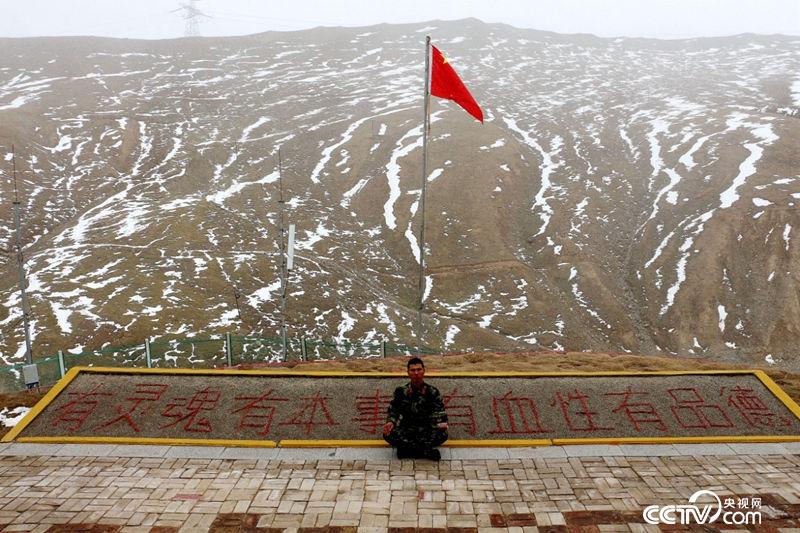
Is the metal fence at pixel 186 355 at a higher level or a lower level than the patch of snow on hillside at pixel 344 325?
higher

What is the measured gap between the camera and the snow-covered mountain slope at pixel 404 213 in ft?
141

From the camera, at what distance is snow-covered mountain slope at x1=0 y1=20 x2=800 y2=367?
1692 inches

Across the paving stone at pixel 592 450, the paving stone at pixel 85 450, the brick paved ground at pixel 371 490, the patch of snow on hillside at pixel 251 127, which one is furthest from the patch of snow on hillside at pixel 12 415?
the patch of snow on hillside at pixel 251 127

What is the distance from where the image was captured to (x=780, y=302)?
4472 cm

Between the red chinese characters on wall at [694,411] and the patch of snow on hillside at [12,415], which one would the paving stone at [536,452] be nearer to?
the red chinese characters on wall at [694,411]

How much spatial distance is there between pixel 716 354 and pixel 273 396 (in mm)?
42652

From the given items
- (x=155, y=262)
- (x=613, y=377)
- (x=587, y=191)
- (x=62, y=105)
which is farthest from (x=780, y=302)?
(x=62, y=105)

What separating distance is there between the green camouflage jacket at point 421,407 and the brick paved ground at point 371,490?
822mm

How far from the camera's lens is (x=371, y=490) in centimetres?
816

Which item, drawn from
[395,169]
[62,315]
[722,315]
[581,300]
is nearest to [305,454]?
[62,315]

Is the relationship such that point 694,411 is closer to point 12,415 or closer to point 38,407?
point 38,407

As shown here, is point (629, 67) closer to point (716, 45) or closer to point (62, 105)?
point (716, 45)

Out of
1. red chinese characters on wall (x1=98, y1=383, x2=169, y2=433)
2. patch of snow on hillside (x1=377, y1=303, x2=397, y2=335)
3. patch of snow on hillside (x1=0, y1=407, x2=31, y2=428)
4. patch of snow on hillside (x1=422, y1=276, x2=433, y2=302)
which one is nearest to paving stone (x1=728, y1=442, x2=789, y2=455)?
red chinese characters on wall (x1=98, y1=383, x2=169, y2=433)

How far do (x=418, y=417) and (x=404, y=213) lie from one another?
53.9 metres
